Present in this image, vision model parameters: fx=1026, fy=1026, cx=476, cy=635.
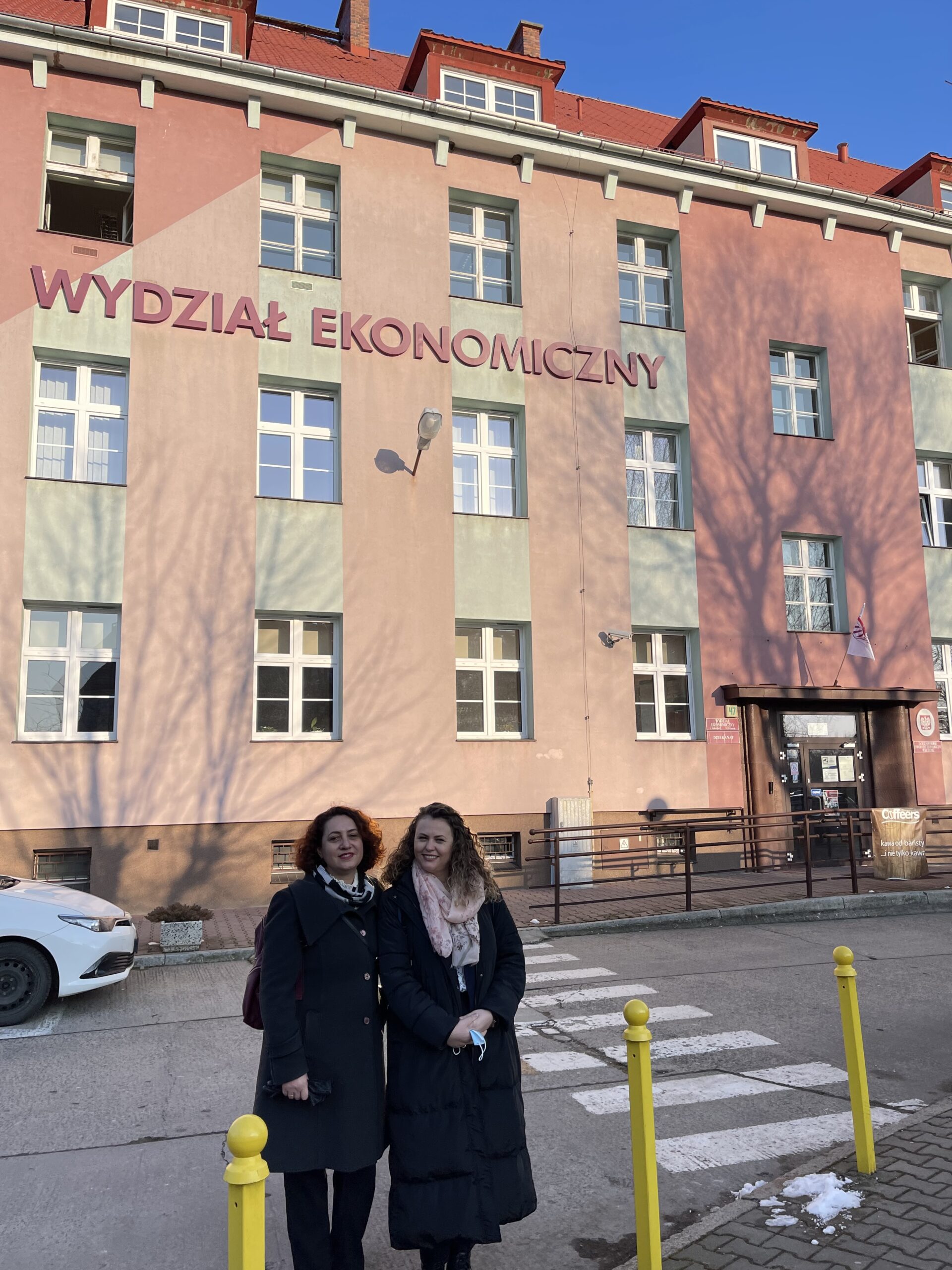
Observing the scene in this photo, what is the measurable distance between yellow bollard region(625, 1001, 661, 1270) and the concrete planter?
25.4ft

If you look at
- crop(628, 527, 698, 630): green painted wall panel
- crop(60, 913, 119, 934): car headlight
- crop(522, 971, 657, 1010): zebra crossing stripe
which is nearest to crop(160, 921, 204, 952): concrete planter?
crop(60, 913, 119, 934): car headlight

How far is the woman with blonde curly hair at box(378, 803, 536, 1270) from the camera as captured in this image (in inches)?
134

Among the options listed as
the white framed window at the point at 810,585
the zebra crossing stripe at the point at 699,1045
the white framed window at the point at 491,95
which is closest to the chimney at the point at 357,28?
the white framed window at the point at 491,95

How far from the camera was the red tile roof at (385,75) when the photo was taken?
17422mm

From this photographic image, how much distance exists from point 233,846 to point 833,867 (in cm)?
947

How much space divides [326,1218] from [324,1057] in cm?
60

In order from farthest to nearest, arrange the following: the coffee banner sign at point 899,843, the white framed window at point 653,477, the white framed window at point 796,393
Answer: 1. the white framed window at point 796,393
2. the white framed window at point 653,477
3. the coffee banner sign at point 899,843

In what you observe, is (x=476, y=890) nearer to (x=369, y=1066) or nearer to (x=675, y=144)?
(x=369, y=1066)

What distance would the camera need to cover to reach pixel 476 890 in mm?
3715

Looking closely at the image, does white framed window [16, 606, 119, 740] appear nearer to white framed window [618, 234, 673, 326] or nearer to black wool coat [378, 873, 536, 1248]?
white framed window [618, 234, 673, 326]

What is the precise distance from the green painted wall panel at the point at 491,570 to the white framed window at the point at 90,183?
270 inches

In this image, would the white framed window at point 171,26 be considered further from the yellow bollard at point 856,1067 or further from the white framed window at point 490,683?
the yellow bollard at point 856,1067

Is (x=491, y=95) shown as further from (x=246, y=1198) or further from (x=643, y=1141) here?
(x=246, y=1198)

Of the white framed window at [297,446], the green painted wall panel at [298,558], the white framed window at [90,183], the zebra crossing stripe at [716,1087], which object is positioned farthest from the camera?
the white framed window at [297,446]
